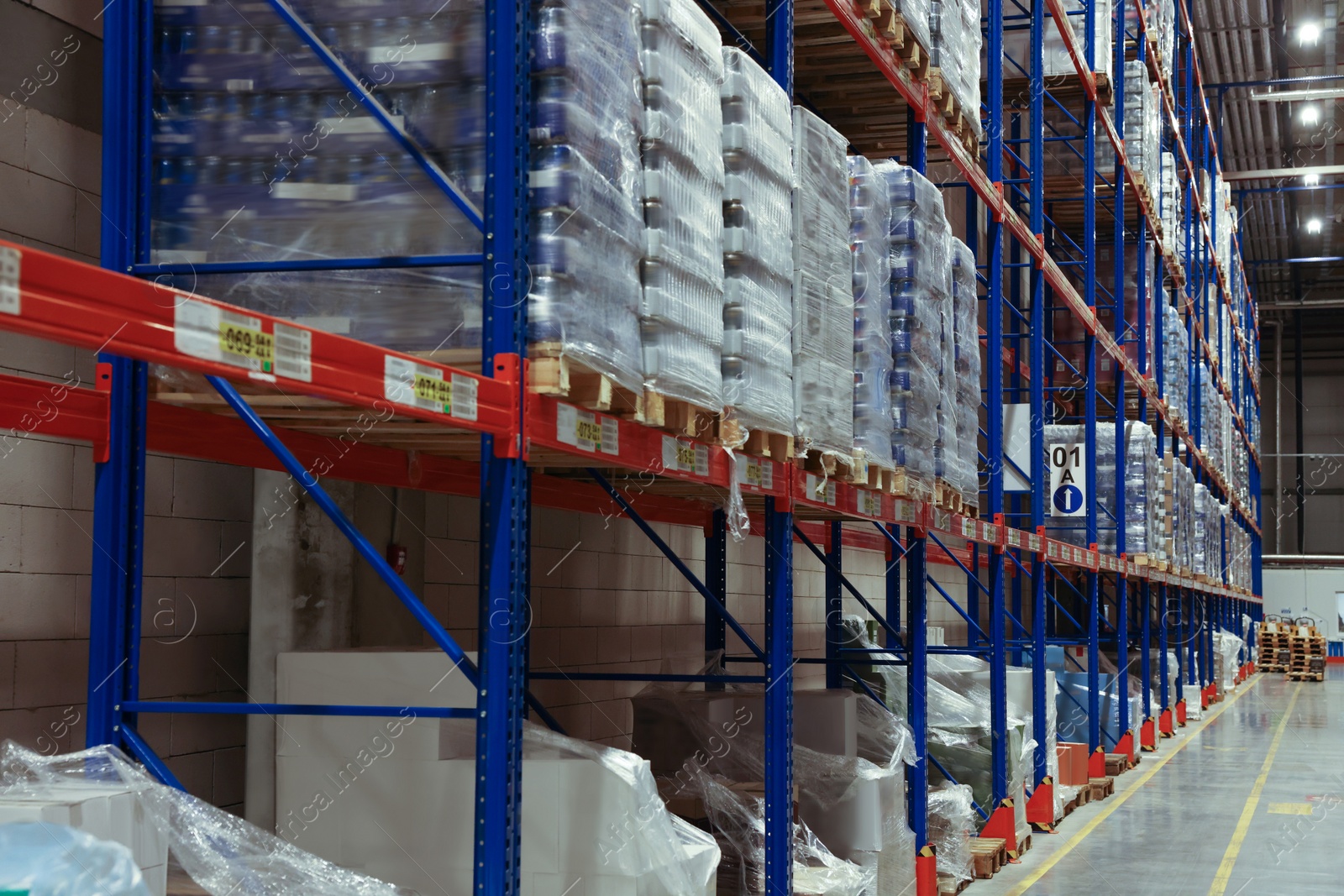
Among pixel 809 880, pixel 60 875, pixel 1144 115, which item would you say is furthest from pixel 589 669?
pixel 1144 115

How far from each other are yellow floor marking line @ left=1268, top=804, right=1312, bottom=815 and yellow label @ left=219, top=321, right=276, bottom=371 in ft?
37.7

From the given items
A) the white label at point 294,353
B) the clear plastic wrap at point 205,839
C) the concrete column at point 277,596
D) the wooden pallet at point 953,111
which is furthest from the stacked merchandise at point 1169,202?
the white label at point 294,353

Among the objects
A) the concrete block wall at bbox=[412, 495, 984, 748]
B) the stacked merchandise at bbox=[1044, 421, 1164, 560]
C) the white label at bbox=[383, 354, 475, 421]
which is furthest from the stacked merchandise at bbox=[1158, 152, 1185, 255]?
the white label at bbox=[383, 354, 475, 421]

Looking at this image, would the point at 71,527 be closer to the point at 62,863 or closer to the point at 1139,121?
the point at 62,863

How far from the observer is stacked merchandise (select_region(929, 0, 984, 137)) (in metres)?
8.07

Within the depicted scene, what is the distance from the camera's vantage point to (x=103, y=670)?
13.4 ft

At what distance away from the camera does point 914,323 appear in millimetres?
7266

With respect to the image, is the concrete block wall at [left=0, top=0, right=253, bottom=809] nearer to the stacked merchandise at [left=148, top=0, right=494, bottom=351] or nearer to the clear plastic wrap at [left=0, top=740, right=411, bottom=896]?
the stacked merchandise at [left=148, top=0, right=494, bottom=351]

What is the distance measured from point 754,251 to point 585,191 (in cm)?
138

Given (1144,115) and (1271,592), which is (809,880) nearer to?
(1144,115)

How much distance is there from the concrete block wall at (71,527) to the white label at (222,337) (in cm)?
127

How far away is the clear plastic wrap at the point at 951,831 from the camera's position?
8812 millimetres

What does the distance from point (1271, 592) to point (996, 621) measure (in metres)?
37.3

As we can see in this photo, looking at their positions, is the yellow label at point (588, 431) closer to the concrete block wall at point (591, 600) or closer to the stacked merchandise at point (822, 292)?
the stacked merchandise at point (822, 292)
